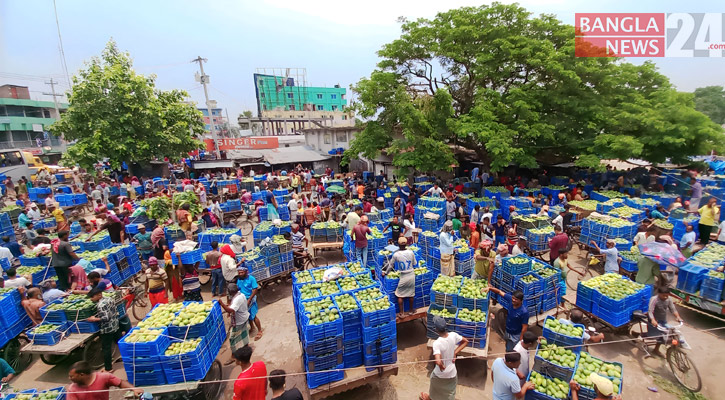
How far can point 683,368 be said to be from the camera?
611 cm

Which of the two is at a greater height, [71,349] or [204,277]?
[71,349]

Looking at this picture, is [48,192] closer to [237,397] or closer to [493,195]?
[237,397]

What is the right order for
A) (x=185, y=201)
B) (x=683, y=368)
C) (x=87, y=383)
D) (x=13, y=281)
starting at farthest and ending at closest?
(x=185, y=201), (x=13, y=281), (x=683, y=368), (x=87, y=383)

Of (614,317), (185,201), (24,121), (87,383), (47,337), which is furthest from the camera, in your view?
(24,121)

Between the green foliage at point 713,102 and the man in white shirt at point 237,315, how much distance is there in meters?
65.3

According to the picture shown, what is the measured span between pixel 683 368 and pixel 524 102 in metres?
14.0

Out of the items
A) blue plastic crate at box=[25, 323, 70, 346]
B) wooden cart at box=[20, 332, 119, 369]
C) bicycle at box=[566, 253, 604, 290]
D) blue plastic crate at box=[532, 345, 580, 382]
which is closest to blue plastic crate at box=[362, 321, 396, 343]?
blue plastic crate at box=[532, 345, 580, 382]

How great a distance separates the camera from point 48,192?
20.0m

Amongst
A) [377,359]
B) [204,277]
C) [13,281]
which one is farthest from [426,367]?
[13,281]

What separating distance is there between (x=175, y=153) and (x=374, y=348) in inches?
976

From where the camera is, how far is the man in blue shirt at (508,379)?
4465 millimetres

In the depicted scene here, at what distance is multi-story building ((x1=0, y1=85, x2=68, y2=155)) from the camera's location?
44.1 meters

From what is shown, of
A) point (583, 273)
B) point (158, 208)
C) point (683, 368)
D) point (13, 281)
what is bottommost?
point (683, 368)

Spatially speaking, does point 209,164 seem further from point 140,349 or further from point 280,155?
point 140,349
